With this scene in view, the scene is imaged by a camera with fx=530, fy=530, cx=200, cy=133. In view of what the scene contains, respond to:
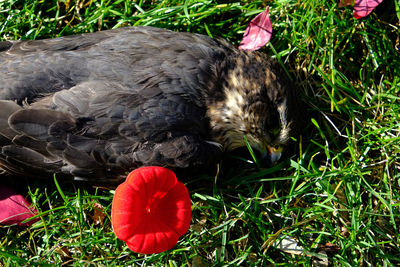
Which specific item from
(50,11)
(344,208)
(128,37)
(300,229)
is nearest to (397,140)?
(344,208)

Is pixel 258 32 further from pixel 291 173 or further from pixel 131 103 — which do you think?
pixel 131 103

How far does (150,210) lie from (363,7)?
7.99ft

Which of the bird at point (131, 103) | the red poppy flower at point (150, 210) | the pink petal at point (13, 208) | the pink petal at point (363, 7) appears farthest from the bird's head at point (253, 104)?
the pink petal at point (13, 208)

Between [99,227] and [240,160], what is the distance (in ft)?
4.22

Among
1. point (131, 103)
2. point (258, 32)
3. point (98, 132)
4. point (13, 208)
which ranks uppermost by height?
point (258, 32)

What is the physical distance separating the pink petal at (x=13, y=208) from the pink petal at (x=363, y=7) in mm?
→ 3105

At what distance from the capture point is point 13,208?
13.8 ft

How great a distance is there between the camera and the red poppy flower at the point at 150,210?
11.7ft

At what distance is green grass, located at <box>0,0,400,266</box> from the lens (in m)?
4.10

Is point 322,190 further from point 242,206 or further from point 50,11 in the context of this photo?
point 50,11

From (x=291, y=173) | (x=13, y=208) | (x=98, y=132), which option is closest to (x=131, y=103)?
(x=98, y=132)

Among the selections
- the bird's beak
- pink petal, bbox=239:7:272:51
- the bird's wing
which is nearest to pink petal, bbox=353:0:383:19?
pink petal, bbox=239:7:272:51

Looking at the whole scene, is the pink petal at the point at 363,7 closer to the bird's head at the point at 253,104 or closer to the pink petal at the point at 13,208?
the bird's head at the point at 253,104

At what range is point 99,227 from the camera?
430 cm
